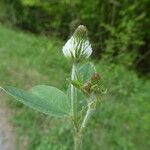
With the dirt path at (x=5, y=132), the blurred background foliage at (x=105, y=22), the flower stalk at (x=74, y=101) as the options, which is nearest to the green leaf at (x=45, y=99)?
the flower stalk at (x=74, y=101)

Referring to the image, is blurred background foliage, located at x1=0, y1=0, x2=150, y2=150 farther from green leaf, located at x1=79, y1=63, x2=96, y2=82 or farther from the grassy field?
green leaf, located at x1=79, y1=63, x2=96, y2=82

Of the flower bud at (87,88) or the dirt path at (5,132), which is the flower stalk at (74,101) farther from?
the dirt path at (5,132)

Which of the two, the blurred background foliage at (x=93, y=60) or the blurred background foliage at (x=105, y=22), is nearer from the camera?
the blurred background foliage at (x=93, y=60)

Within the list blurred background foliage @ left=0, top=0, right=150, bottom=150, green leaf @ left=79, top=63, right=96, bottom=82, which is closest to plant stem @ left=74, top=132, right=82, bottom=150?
green leaf @ left=79, top=63, right=96, bottom=82

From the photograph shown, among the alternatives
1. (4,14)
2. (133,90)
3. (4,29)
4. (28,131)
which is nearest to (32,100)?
(28,131)

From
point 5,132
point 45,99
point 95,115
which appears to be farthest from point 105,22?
point 45,99
